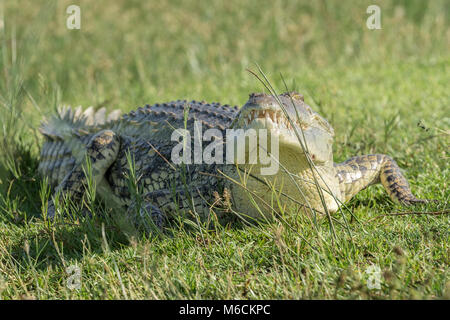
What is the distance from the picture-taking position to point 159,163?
14.5 ft

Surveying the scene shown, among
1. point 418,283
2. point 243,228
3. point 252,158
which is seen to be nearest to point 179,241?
point 243,228

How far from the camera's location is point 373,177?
4.13 m

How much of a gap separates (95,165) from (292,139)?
2.16 m

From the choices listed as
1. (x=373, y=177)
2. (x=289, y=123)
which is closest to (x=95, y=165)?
(x=289, y=123)

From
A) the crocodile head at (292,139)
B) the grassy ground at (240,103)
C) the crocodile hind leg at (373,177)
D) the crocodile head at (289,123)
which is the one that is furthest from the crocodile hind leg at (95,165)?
the crocodile hind leg at (373,177)

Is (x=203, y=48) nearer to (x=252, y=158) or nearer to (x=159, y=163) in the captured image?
(x=159, y=163)

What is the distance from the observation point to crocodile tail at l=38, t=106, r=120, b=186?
513cm

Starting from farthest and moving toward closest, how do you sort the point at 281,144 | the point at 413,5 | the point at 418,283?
the point at 413,5, the point at 281,144, the point at 418,283

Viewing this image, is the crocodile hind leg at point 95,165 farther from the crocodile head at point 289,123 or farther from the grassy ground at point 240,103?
the crocodile head at point 289,123

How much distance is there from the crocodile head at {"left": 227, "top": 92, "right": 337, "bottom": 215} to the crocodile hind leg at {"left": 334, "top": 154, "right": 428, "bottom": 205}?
0.21 metres

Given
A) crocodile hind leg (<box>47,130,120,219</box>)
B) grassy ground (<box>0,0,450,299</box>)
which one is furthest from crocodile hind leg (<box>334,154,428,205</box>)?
crocodile hind leg (<box>47,130,120,219</box>)

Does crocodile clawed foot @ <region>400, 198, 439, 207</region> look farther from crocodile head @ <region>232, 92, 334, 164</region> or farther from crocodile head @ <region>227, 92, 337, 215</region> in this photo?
crocodile head @ <region>232, 92, 334, 164</region>

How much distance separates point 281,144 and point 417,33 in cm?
753

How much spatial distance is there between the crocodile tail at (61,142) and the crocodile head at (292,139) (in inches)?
85.7
